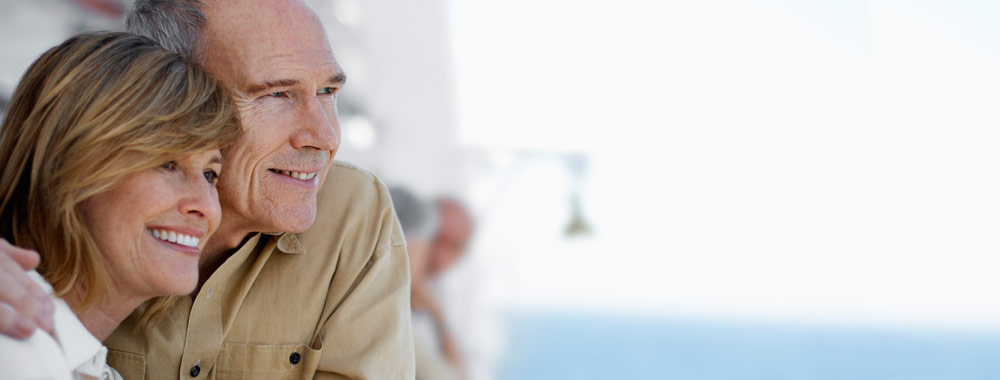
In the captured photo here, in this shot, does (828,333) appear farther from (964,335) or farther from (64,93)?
(64,93)

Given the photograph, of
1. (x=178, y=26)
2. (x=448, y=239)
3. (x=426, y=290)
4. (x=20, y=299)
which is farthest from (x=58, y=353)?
(x=448, y=239)

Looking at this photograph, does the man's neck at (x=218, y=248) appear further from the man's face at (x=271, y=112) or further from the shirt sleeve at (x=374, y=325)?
the shirt sleeve at (x=374, y=325)

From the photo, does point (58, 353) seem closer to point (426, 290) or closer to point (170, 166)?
point (170, 166)

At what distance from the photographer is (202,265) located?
1502mm

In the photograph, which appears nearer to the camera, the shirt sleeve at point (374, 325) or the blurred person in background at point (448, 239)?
the shirt sleeve at point (374, 325)

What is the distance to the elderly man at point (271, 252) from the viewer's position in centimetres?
143

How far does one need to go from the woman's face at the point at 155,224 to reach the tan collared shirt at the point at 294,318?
0.22 m

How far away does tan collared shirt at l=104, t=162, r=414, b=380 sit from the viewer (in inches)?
55.4

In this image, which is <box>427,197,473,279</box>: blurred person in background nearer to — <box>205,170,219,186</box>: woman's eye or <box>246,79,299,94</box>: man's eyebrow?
<box>246,79,299,94</box>: man's eyebrow

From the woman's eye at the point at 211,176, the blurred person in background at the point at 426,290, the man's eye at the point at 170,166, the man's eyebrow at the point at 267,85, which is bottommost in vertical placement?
the blurred person in background at the point at 426,290

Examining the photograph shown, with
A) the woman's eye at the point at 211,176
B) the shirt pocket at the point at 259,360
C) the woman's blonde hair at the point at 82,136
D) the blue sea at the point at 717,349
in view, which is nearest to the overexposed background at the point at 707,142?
the blue sea at the point at 717,349

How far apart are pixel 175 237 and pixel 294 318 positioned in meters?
0.32

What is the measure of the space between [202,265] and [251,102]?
11.0 inches

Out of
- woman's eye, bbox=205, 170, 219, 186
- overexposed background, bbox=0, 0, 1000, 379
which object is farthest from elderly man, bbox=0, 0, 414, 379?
overexposed background, bbox=0, 0, 1000, 379
